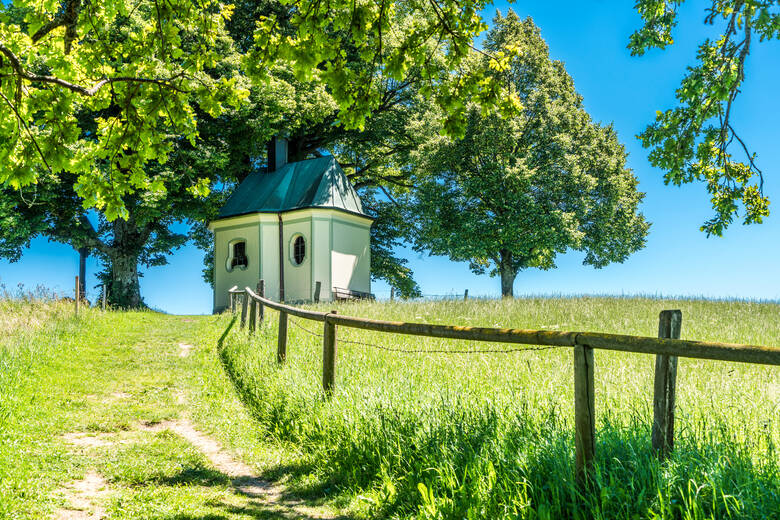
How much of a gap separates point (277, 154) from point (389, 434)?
27.2 m

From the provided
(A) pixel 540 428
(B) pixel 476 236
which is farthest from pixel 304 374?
(B) pixel 476 236

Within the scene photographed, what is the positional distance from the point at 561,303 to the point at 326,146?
67.5 ft

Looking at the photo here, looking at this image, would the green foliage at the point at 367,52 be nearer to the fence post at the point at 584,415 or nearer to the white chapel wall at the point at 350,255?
the fence post at the point at 584,415

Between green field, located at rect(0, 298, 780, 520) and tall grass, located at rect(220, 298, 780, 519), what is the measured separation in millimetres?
17

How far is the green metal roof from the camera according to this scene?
26.5 meters

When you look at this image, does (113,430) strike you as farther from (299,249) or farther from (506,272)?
(506,272)

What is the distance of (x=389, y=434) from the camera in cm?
465

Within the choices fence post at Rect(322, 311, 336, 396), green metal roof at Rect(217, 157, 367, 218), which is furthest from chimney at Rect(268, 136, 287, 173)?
fence post at Rect(322, 311, 336, 396)

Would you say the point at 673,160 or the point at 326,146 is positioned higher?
the point at 326,146

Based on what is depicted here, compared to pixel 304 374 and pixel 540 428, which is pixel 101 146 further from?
pixel 540 428

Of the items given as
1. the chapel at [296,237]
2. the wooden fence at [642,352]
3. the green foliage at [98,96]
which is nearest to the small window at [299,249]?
the chapel at [296,237]

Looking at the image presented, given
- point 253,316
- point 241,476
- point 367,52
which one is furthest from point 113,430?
point 367,52

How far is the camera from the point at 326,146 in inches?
1287

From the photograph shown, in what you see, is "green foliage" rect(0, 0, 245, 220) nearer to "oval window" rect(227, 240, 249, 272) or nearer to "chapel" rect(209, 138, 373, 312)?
"chapel" rect(209, 138, 373, 312)
